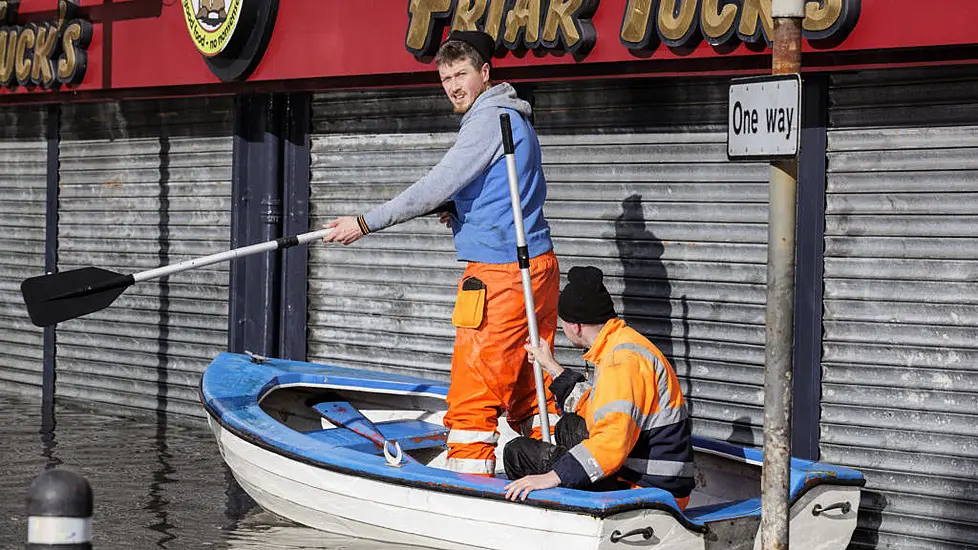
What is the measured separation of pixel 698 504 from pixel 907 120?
2.33 metres

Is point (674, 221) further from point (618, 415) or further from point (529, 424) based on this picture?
point (618, 415)

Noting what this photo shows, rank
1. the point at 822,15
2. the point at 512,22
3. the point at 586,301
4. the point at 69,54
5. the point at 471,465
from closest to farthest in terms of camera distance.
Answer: the point at 586,301 → the point at 471,465 → the point at 822,15 → the point at 512,22 → the point at 69,54

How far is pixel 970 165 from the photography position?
24.7ft

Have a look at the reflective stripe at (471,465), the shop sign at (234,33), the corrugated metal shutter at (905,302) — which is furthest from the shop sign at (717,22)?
the shop sign at (234,33)

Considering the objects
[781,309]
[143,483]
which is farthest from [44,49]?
[781,309]

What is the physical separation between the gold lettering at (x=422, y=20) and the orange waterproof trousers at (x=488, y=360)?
2873 mm

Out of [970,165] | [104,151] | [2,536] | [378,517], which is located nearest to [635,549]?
[378,517]

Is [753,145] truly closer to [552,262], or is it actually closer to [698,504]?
[552,262]

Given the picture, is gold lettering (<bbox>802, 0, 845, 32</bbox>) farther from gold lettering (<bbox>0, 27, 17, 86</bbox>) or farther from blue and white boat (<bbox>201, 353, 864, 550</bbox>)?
Result: gold lettering (<bbox>0, 27, 17, 86</bbox>)

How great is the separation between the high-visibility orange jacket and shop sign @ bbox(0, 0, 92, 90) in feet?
25.0

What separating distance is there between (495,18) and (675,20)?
1.44 m

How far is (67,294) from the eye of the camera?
809 centimetres

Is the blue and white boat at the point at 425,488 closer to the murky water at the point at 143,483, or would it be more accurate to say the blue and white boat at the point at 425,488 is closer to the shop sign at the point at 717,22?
the murky water at the point at 143,483

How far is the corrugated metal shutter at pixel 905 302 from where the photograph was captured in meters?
7.57
